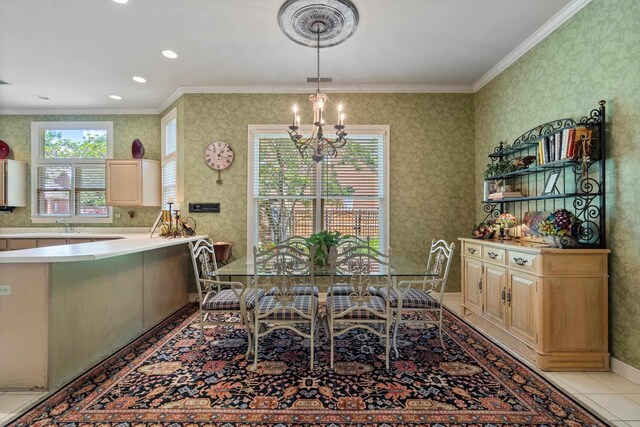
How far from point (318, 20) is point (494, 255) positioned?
2.74m

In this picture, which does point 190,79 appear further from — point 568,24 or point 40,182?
point 568,24

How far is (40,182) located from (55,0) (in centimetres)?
376

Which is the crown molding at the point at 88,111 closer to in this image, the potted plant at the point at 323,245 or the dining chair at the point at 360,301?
the potted plant at the point at 323,245

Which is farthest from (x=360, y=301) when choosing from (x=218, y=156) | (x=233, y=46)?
(x=218, y=156)

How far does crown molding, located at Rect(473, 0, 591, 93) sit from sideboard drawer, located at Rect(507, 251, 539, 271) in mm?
2154

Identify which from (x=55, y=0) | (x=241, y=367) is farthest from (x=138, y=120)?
(x=241, y=367)

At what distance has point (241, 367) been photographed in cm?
233

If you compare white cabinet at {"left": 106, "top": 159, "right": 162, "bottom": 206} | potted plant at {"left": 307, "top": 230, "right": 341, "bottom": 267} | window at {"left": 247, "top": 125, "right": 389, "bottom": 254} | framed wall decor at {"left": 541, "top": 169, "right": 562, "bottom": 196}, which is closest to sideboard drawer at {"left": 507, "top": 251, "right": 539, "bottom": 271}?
framed wall decor at {"left": 541, "top": 169, "right": 562, "bottom": 196}

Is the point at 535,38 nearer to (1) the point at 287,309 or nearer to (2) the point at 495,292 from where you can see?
(2) the point at 495,292

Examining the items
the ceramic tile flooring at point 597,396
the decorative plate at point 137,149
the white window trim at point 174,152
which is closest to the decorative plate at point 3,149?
the decorative plate at point 137,149

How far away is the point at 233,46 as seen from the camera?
3.19 metres

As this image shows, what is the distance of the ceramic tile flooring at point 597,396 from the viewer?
1.77 metres

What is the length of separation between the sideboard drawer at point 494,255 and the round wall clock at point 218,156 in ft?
11.1

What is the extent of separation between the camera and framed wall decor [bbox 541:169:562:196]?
106 inches
